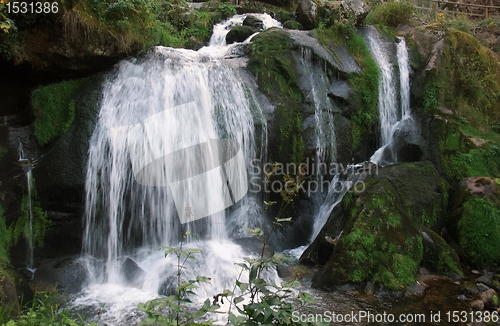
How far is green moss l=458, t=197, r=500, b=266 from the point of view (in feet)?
20.6

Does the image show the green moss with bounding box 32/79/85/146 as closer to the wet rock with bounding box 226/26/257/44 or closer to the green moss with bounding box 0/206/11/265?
the green moss with bounding box 0/206/11/265

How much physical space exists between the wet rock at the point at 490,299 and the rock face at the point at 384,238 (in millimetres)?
645

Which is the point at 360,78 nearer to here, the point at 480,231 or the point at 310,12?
the point at 310,12

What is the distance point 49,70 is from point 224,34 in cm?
571

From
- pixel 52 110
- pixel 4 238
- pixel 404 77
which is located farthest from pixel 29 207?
pixel 404 77

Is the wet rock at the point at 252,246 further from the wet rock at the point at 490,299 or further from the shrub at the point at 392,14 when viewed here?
the shrub at the point at 392,14

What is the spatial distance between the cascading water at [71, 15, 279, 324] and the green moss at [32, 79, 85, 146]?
564 mm

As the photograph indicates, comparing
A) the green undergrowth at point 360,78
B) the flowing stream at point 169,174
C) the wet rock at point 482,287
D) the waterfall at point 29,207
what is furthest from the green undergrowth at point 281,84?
the waterfall at point 29,207

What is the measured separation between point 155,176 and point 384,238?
393 centimetres

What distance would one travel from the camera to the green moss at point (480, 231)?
6.29 meters

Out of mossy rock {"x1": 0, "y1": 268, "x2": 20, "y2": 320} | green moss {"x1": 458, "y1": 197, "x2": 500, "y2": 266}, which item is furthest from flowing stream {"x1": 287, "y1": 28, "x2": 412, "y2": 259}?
mossy rock {"x1": 0, "y1": 268, "x2": 20, "y2": 320}

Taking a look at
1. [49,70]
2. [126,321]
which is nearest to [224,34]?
[49,70]

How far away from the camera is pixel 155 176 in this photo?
6457 mm

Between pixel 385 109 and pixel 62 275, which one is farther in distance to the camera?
pixel 385 109
